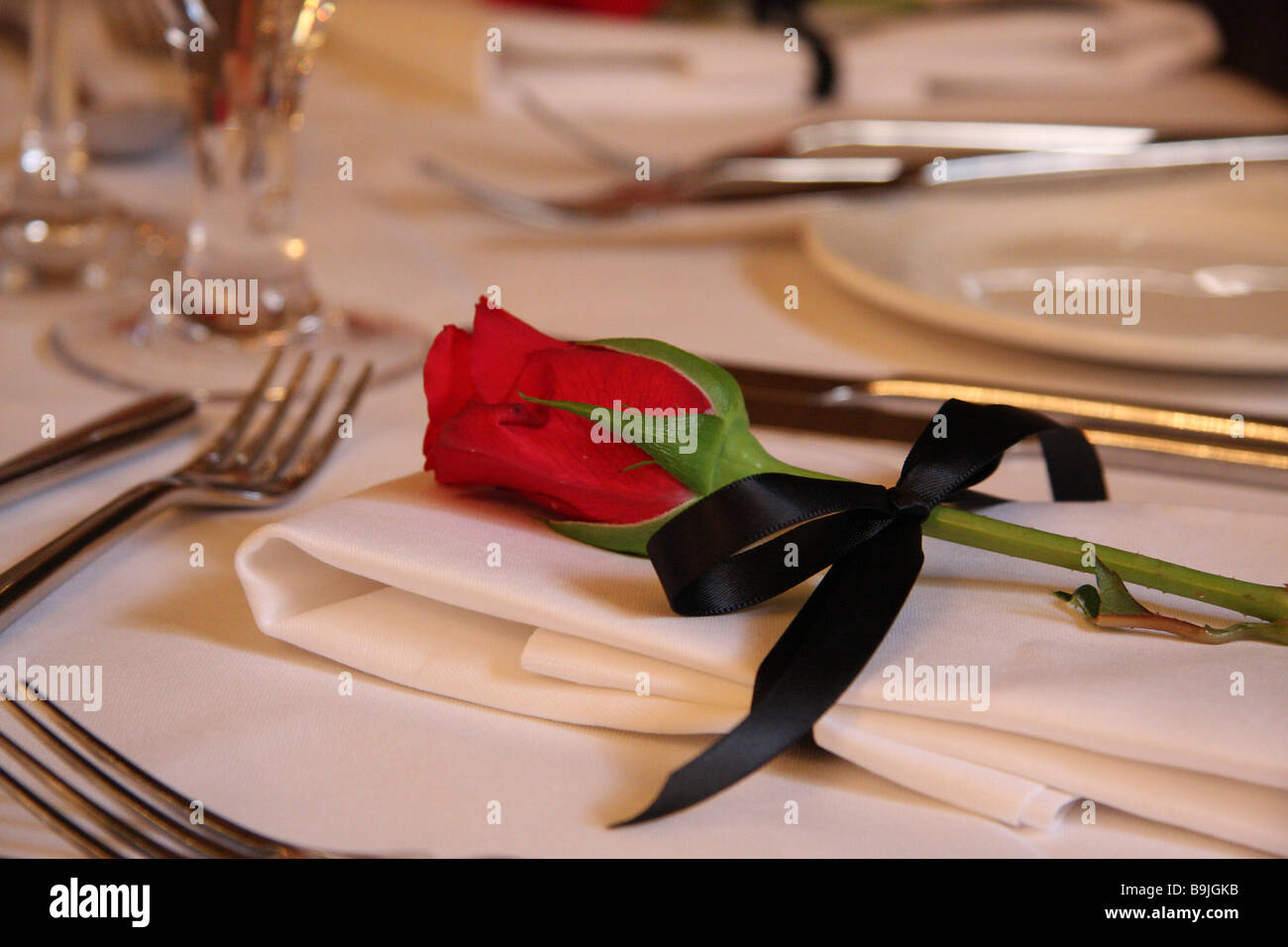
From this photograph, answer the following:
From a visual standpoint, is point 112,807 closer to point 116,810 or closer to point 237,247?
point 116,810

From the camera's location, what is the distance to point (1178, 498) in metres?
0.52

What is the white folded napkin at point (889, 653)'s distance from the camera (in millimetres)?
314

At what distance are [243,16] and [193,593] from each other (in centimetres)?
30

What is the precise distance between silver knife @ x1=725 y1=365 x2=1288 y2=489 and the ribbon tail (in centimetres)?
20

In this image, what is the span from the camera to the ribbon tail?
309 mm

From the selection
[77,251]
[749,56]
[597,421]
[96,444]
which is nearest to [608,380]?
[597,421]

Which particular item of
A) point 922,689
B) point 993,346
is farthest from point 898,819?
point 993,346

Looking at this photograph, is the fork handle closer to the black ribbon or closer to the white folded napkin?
the white folded napkin

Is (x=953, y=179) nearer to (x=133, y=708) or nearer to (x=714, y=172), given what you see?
(x=714, y=172)

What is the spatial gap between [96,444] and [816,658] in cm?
33

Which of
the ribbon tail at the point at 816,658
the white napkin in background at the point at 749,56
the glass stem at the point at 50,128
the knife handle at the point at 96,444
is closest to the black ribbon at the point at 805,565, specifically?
the ribbon tail at the point at 816,658

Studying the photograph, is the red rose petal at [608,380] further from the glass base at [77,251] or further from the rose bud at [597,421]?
the glass base at [77,251]

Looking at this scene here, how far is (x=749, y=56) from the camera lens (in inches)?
53.8

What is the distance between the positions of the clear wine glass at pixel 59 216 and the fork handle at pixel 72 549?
0.38 metres
